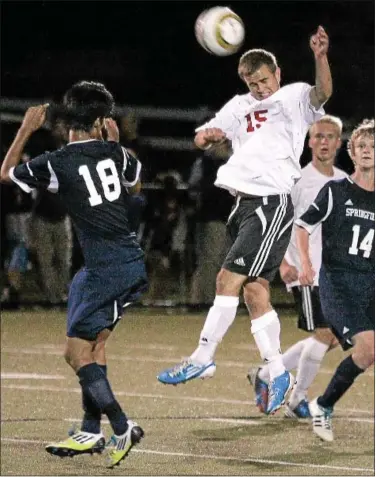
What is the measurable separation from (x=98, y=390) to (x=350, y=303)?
198cm

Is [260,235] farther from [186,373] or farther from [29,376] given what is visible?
[29,376]

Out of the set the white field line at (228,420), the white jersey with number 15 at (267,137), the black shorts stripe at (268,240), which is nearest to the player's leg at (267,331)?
the black shorts stripe at (268,240)

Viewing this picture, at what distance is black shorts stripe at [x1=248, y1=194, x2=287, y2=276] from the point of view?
7551 mm

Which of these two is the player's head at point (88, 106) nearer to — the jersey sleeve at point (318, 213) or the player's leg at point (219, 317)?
the player's leg at point (219, 317)

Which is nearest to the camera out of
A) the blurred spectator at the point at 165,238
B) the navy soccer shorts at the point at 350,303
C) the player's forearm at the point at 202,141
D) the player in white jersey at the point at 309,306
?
the player's forearm at the point at 202,141

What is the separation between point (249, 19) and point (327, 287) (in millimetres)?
19702

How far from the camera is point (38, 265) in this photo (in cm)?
2075

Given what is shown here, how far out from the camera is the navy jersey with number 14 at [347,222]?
8.93 m

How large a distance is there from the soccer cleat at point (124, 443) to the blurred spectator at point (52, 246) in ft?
39.2

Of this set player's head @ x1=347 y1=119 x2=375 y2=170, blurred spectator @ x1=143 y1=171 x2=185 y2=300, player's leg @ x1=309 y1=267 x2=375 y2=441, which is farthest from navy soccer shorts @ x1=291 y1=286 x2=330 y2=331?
blurred spectator @ x1=143 y1=171 x2=185 y2=300

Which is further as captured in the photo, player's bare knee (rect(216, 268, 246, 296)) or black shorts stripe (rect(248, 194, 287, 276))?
player's bare knee (rect(216, 268, 246, 296))

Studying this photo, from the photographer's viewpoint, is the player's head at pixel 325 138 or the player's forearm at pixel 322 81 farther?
the player's head at pixel 325 138

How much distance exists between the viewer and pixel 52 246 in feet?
65.7

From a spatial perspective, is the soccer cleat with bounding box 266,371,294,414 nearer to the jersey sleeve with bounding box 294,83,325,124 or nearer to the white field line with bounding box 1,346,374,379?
the jersey sleeve with bounding box 294,83,325,124
